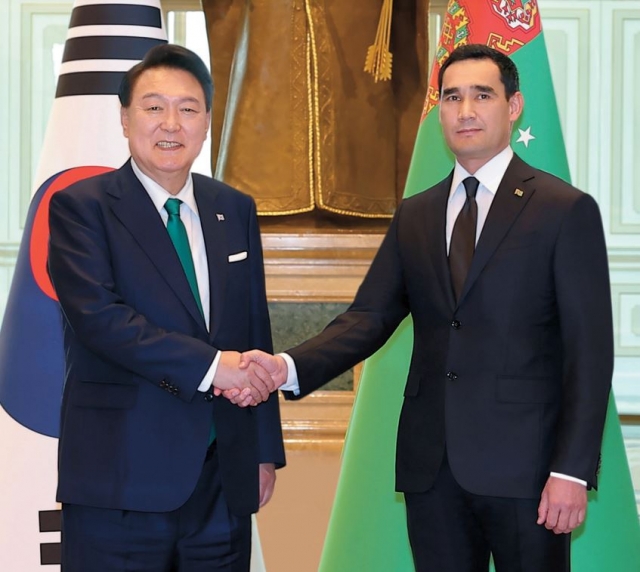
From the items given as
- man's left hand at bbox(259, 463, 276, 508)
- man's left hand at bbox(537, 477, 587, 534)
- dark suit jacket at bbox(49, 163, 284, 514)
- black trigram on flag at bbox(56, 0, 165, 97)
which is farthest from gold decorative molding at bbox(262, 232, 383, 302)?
man's left hand at bbox(537, 477, 587, 534)

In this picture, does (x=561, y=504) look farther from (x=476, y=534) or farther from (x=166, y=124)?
(x=166, y=124)

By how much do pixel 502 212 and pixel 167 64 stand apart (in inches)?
23.9

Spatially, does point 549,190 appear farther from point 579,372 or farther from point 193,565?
point 193,565

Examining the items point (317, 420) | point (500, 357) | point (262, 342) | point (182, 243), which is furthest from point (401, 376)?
point (317, 420)

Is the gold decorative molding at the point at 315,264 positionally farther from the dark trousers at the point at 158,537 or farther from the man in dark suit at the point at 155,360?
the dark trousers at the point at 158,537

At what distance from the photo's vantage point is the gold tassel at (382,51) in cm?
368

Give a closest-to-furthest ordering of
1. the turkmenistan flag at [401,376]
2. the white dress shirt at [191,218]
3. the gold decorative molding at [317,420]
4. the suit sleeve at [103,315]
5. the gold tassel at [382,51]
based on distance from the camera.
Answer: the suit sleeve at [103,315], the white dress shirt at [191,218], the turkmenistan flag at [401,376], the gold decorative molding at [317,420], the gold tassel at [382,51]

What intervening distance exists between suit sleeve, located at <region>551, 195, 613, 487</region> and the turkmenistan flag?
2.37 ft

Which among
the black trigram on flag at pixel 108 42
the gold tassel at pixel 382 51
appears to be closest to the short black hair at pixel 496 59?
the black trigram on flag at pixel 108 42

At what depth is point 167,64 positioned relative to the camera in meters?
1.91

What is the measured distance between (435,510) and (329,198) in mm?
2085

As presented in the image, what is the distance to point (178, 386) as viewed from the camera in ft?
5.84

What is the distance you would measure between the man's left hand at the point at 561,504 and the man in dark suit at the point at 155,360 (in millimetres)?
458

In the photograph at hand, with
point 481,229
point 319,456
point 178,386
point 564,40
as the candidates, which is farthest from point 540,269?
point 564,40
